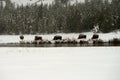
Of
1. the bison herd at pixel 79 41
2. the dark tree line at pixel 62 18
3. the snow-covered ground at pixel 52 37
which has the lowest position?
the bison herd at pixel 79 41

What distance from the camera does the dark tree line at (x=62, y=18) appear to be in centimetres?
2310

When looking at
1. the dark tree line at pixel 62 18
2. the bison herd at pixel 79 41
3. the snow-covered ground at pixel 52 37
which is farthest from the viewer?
the dark tree line at pixel 62 18

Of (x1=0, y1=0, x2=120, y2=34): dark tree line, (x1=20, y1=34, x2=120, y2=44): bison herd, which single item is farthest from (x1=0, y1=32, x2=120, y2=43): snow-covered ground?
(x1=0, y1=0, x2=120, y2=34): dark tree line

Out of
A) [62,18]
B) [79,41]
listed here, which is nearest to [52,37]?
[62,18]

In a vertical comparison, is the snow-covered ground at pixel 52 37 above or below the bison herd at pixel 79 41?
above

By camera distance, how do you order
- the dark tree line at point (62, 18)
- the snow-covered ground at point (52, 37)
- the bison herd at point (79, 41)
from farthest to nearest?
the dark tree line at point (62, 18), the snow-covered ground at point (52, 37), the bison herd at point (79, 41)

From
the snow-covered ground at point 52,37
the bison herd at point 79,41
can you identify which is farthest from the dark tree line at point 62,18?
the bison herd at point 79,41

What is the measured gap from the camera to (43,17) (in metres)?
28.3

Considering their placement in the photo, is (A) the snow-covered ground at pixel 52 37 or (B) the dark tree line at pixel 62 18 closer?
(A) the snow-covered ground at pixel 52 37

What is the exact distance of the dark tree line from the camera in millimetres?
23095

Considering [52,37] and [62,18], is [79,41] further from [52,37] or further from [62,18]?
[62,18]

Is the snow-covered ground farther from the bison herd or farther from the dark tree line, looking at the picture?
the dark tree line

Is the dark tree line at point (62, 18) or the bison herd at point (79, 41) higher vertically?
the dark tree line at point (62, 18)

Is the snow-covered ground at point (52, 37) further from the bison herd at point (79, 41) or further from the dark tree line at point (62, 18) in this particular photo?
the dark tree line at point (62, 18)
